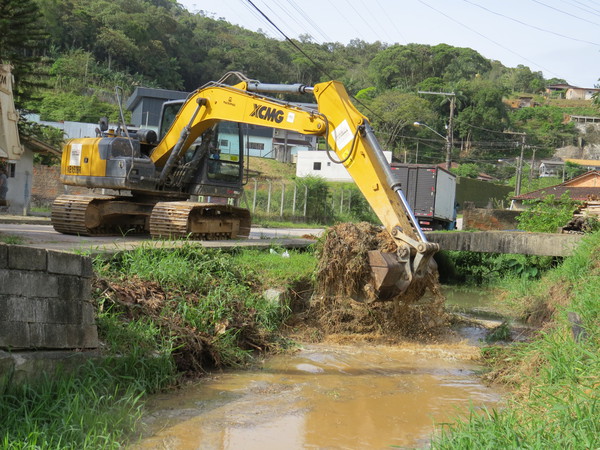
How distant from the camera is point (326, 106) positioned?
9938mm

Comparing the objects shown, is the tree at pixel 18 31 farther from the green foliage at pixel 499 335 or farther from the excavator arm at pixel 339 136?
the green foliage at pixel 499 335

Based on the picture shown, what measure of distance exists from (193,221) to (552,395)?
8172 millimetres

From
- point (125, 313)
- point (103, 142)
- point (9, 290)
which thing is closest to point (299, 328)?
point (125, 313)

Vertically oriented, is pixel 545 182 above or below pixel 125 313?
above

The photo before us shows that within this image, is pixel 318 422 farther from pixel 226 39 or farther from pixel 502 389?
pixel 226 39

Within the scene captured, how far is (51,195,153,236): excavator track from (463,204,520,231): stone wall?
15.2 m

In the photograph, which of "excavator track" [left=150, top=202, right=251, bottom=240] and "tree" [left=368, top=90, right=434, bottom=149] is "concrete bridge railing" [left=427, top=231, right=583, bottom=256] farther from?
"tree" [left=368, top=90, right=434, bottom=149]

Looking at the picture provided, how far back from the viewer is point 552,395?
472cm

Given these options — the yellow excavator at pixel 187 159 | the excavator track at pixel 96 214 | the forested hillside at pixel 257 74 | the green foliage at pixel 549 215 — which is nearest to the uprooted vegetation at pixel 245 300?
the yellow excavator at pixel 187 159

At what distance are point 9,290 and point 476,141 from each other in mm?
71673

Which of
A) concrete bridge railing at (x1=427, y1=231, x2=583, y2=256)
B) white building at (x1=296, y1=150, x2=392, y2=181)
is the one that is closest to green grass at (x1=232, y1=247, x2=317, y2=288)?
concrete bridge railing at (x1=427, y1=231, x2=583, y2=256)

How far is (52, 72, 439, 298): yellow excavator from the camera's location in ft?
33.9

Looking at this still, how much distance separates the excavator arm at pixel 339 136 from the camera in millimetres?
8438

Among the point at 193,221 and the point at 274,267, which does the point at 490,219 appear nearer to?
the point at 193,221
